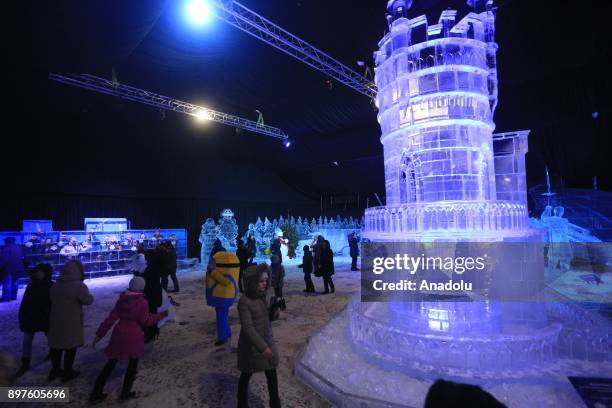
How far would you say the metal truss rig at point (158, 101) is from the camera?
1052 cm

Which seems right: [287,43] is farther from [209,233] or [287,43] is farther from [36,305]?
[36,305]

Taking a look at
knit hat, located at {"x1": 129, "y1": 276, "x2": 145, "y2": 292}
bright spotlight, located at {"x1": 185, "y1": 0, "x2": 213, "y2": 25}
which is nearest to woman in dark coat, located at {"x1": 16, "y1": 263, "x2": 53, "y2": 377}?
knit hat, located at {"x1": 129, "y1": 276, "x2": 145, "y2": 292}

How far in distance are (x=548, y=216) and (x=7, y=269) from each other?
54.8 ft

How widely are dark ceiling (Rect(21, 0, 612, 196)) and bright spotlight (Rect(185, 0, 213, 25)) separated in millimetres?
372

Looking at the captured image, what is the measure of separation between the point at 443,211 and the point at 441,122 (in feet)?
4.55

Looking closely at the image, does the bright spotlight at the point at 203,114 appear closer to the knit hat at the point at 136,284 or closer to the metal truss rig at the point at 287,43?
the metal truss rig at the point at 287,43

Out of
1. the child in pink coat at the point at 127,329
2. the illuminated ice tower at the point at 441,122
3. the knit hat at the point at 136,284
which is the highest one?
the illuminated ice tower at the point at 441,122

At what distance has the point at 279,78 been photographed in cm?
1253

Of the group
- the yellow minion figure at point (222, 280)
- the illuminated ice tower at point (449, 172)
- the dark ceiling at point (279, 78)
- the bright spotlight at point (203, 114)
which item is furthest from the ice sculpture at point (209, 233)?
the illuminated ice tower at point (449, 172)

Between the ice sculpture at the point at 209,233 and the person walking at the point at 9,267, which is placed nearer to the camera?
the person walking at the point at 9,267

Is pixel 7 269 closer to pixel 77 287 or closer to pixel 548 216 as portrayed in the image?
pixel 77 287

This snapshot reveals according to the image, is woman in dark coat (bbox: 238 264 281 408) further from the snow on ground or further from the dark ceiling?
the dark ceiling

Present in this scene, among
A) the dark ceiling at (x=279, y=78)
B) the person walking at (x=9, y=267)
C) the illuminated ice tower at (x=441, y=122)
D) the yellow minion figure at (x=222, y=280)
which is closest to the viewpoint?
the yellow minion figure at (x=222, y=280)

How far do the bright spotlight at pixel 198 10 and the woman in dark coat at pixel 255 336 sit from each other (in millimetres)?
7783
